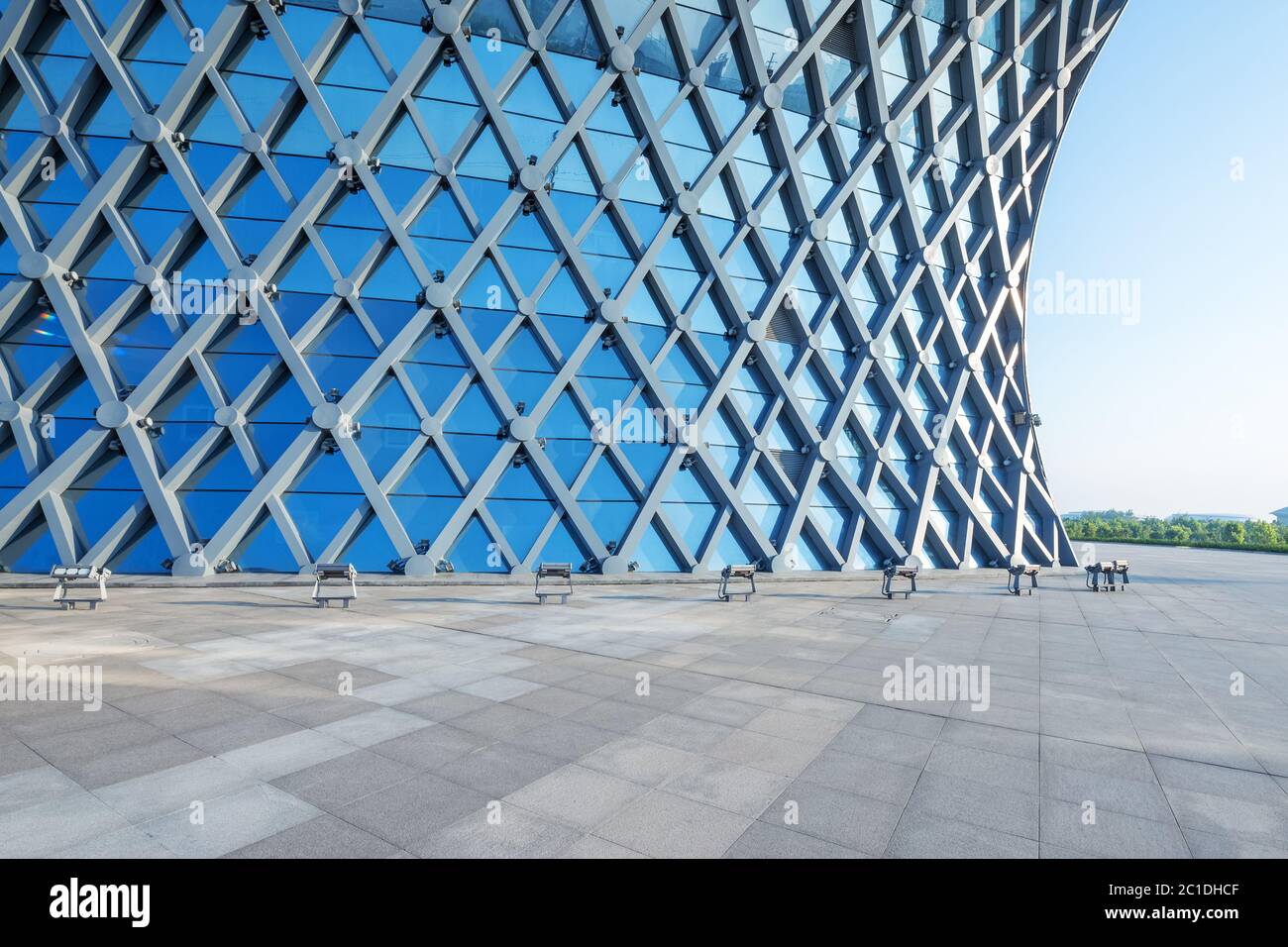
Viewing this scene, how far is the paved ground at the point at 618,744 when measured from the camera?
4617 mm

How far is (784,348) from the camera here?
2472cm

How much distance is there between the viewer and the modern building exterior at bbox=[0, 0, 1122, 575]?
18.3m

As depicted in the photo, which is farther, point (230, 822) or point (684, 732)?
point (684, 732)

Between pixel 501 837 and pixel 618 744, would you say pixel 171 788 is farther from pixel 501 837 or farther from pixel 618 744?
pixel 618 744

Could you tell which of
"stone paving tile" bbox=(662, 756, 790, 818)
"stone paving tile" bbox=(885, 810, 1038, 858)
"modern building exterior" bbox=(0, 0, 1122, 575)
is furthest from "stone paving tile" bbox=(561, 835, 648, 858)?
"modern building exterior" bbox=(0, 0, 1122, 575)

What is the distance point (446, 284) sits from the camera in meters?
19.6

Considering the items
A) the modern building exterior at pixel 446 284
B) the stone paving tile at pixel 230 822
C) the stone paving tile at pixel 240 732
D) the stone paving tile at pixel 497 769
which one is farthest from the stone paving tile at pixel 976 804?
the modern building exterior at pixel 446 284

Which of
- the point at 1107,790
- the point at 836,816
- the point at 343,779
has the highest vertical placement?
the point at 343,779

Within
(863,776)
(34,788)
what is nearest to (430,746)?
(34,788)

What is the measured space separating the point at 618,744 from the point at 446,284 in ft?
56.2

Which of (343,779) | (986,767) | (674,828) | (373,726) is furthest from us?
(373,726)

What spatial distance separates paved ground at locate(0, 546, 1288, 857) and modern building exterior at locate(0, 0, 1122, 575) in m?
7.37

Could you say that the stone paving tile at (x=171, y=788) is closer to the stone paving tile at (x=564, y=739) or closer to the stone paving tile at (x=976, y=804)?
the stone paving tile at (x=564, y=739)
